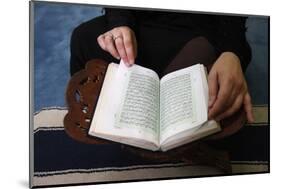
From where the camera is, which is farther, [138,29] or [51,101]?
[138,29]

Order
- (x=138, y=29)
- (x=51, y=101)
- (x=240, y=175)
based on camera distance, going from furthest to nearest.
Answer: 1. (x=240, y=175)
2. (x=138, y=29)
3. (x=51, y=101)

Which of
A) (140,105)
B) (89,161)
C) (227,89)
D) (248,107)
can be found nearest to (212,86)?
(227,89)

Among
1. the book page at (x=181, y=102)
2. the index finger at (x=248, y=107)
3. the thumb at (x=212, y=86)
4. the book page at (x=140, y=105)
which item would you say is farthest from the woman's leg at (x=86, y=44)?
the index finger at (x=248, y=107)

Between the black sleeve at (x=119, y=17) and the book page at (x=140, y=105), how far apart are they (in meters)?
0.16

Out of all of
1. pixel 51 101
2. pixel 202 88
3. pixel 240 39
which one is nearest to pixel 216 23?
Result: pixel 240 39

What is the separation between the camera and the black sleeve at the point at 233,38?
5.43 ft

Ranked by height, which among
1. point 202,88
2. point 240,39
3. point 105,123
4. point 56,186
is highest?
point 240,39

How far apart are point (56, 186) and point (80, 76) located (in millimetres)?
380

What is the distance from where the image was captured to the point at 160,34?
1.59m

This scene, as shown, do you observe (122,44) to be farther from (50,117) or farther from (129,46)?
(50,117)

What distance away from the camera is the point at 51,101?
1.45 m

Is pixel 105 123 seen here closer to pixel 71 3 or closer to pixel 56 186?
pixel 56 186

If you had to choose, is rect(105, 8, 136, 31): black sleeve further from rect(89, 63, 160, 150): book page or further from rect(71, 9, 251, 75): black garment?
rect(89, 63, 160, 150): book page

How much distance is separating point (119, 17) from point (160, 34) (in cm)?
16
